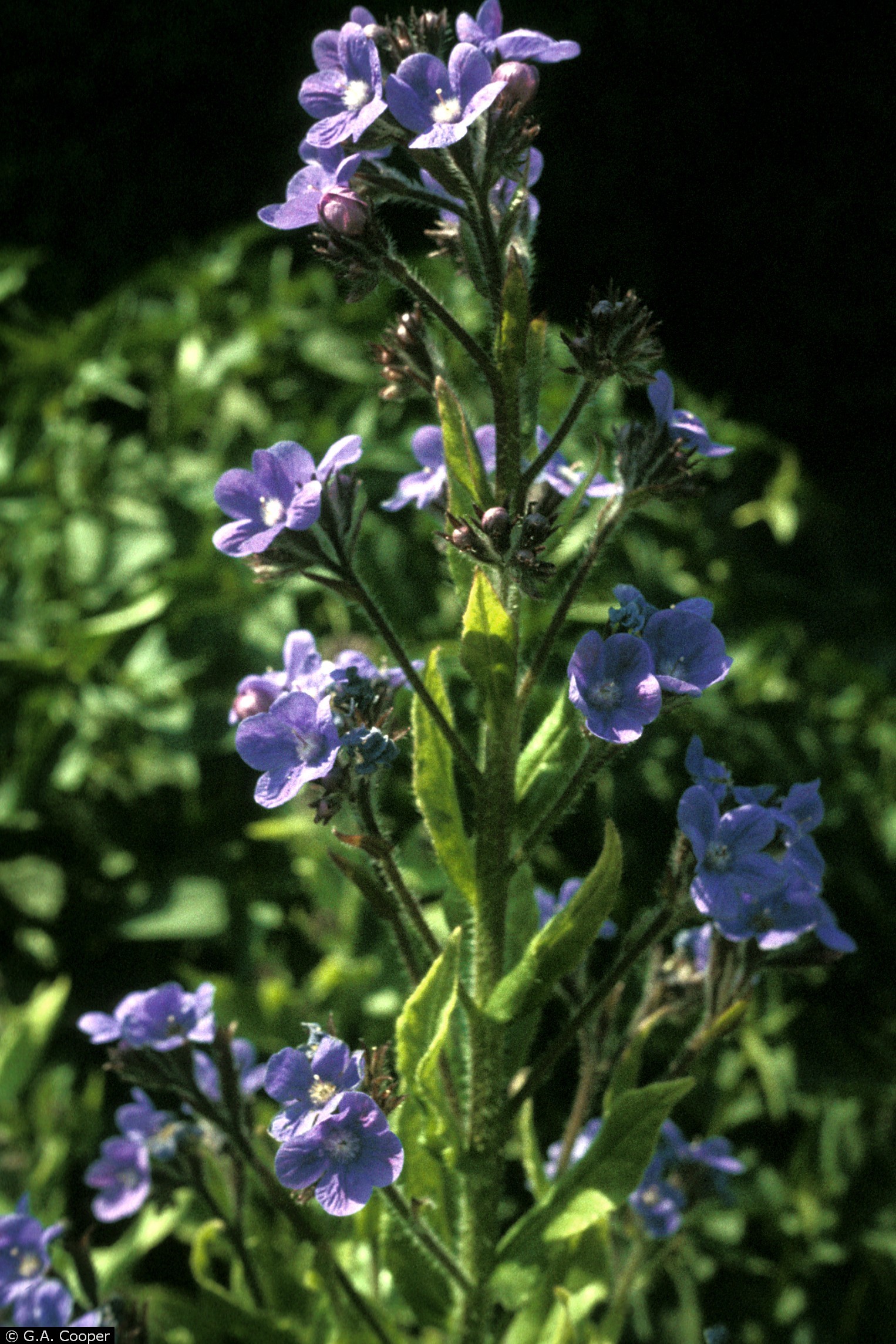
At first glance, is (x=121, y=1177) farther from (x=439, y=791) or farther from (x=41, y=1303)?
(x=439, y=791)

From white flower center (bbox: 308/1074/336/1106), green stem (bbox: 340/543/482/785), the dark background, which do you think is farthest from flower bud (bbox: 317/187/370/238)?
the dark background

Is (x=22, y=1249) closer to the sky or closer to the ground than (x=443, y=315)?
closer to the ground

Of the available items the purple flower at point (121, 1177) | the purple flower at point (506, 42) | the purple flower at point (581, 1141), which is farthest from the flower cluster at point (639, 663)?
the purple flower at point (121, 1177)

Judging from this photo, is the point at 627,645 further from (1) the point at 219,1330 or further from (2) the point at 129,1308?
(1) the point at 219,1330

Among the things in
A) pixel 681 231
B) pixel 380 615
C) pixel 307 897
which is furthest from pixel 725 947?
pixel 681 231

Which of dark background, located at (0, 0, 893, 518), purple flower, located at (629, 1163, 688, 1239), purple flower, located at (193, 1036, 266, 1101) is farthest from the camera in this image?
dark background, located at (0, 0, 893, 518)

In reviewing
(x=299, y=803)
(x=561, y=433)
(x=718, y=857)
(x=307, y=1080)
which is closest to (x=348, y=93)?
(x=561, y=433)

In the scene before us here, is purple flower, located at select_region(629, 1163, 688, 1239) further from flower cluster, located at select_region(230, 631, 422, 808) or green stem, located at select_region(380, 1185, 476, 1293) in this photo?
flower cluster, located at select_region(230, 631, 422, 808)
